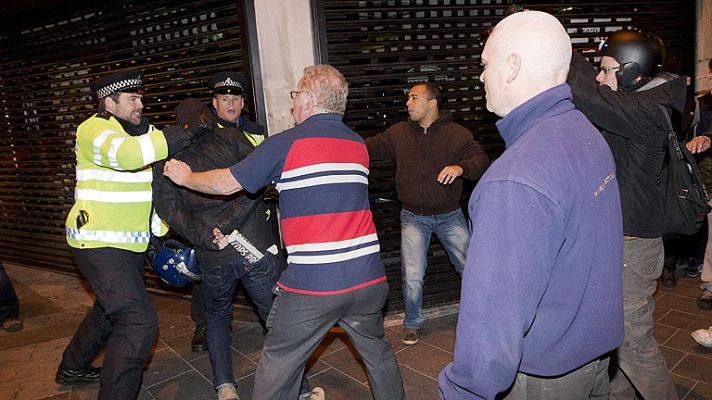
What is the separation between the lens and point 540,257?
1.34m

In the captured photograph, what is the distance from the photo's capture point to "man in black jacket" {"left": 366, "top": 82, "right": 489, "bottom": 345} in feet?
14.5

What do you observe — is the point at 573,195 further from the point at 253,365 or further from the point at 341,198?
the point at 253,365

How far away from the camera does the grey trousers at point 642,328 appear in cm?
278

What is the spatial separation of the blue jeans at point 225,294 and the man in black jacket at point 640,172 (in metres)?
2.23

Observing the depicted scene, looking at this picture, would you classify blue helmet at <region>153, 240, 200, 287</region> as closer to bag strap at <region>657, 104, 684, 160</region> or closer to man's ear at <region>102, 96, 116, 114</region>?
man's ear at <region>102, 96, 116, 114</region>

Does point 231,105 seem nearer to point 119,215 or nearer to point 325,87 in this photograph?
point 119,215

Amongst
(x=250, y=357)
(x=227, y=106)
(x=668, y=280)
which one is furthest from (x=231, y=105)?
(x=668, y=280)

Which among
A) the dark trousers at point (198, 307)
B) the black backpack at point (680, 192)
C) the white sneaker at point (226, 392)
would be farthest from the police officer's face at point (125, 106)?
the black backpack at point (680, 192)

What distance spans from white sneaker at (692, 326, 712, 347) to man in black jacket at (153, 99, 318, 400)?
323 cm

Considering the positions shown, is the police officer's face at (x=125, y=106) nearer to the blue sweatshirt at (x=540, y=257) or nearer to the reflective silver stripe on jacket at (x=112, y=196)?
the reflective silver stripe on jacket at (x=112, y=196)

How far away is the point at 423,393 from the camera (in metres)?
3.67

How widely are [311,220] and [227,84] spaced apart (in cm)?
169

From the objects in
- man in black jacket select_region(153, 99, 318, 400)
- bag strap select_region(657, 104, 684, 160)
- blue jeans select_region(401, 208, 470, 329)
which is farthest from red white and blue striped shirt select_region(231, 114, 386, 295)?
blue jeans select_region(401, 208, 470, 329)

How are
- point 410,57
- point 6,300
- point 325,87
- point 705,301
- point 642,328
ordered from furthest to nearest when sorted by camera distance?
point 6,300, point 410,57, point 705,301, point 642,328, point 325,87
